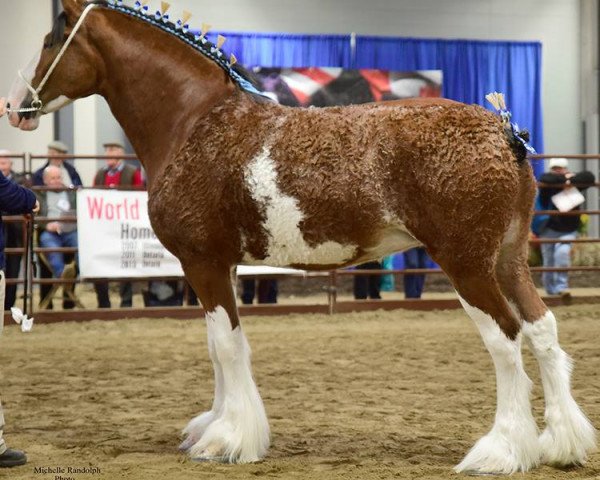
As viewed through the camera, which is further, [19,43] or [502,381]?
[19,43]

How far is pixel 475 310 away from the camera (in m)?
4.02

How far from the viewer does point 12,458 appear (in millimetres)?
4207

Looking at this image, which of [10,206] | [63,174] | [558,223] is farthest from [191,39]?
[558,223]

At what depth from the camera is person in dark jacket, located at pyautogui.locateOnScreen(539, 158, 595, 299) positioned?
11.0 m

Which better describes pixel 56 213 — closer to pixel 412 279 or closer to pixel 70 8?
pixel 412 279

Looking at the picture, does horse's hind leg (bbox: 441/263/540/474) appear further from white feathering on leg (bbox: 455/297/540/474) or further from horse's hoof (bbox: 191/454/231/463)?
horse's hoof (bbox: 191/454/231/463)

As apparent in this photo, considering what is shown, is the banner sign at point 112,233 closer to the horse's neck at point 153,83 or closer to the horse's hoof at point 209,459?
the horse's neck at point 153,83

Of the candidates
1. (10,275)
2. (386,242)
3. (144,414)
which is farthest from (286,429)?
(10,275)

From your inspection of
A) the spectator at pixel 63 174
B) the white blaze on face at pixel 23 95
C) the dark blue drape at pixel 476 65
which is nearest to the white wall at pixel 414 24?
the dark blue drape at pixel 476 65

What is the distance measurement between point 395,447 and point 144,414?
1.61 meters

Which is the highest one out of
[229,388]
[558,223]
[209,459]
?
[558,223]

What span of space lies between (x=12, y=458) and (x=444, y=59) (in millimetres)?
13645

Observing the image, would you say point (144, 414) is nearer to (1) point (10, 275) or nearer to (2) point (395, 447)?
(2) point (395, 447)

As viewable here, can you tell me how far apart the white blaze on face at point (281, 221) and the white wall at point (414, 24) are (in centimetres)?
1145
